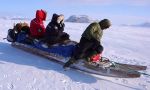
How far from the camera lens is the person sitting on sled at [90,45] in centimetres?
747

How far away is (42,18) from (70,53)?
145 cm

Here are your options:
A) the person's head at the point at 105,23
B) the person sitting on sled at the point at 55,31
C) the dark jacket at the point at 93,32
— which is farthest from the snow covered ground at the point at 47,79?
the person's head at the point at 105,23

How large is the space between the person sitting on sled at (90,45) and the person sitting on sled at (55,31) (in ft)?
3.13

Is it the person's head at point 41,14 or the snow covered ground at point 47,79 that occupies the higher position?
the person's head at point 41,14

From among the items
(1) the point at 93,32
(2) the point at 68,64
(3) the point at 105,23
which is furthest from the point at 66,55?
(3) the point at 105,23

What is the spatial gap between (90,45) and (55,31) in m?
1.22

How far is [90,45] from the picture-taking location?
24.5ft

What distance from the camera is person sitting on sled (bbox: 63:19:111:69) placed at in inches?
294

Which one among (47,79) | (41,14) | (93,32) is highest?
(41,14)

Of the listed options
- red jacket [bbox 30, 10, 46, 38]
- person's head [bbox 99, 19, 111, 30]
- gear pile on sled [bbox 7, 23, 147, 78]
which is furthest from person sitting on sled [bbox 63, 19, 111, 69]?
red jacket [bbox 30, 10, 46, 38]

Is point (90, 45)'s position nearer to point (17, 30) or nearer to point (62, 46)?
point (62, 46)

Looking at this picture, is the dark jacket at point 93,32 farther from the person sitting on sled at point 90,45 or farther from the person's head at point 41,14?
the person's head at point 41,14

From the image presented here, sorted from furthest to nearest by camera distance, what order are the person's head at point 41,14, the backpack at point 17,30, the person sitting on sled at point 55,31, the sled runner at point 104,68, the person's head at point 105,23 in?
the backpack at point 17,30 < the person's head at point 41,14 < the person sitting on sled at point 55,31 < the person's head at point 105,23 < the sled runner at point 104,68

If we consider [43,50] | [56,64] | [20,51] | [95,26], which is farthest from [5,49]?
[95,26]
